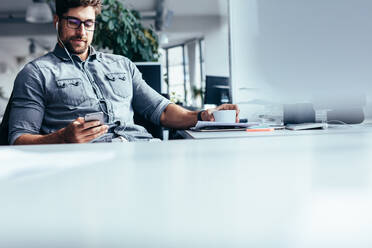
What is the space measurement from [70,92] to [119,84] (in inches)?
10.0

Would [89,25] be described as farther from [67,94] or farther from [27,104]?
[27,104]

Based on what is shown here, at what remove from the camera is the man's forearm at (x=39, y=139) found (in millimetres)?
1322

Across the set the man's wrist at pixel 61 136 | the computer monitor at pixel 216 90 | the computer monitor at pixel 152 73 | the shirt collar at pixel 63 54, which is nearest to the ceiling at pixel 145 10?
the computer monitor at pixel 216 90

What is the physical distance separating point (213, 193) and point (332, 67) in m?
0.11

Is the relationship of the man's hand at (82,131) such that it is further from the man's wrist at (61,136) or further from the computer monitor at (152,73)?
the computer monitor at (152,73)

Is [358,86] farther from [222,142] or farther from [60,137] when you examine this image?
[60,137]

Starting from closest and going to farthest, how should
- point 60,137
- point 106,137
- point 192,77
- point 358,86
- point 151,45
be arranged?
point 358,86, point 60,137, point 106,137, point 151,45, point 192,77

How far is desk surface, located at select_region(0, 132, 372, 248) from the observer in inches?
8.4

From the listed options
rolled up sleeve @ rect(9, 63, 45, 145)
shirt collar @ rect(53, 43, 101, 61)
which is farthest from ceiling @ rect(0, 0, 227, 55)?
rolled up sleeve @ rect(9, 63, 45, 145)

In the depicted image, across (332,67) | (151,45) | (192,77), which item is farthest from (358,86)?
(192,77)

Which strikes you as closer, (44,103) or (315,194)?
(315,194)

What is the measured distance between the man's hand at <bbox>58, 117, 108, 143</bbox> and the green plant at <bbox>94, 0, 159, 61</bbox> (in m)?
1.94

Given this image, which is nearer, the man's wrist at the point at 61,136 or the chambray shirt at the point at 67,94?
the man's wrist at the point at 61,136

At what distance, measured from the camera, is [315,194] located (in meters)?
0.23
